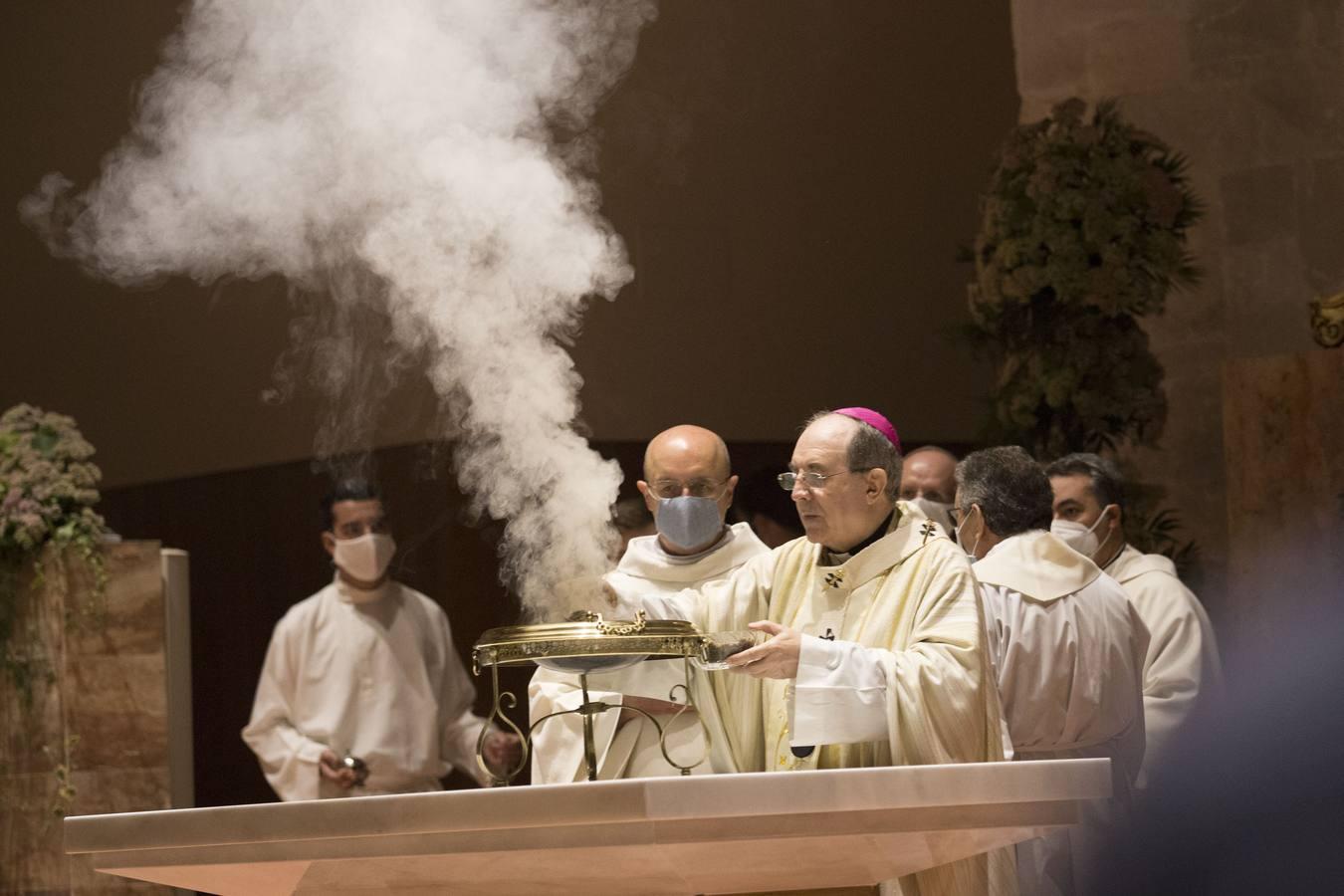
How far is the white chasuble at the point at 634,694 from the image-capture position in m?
3.39

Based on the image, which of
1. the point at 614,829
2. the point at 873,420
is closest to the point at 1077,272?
the point at 873,420

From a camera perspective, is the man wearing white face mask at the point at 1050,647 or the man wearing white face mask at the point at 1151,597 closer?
the man wearing white face mask at the point at 1050,647

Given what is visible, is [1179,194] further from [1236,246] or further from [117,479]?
[117,479]

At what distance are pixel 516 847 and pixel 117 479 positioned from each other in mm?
5373

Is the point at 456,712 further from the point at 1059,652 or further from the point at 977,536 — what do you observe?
the point at 1059,652

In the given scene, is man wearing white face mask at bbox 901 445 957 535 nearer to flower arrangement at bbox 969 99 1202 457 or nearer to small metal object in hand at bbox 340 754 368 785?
flower arrangement at bbox 969 99 1202 457

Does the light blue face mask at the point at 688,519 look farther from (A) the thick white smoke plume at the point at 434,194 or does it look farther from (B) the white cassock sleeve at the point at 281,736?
(B) the white cassock sleeve at the point at 281,736

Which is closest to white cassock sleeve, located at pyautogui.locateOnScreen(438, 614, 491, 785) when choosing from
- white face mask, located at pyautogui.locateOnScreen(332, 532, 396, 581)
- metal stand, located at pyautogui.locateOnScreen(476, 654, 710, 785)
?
white face mask, located at pyautogui.locateOnScreen(332, 532, 396, 581)

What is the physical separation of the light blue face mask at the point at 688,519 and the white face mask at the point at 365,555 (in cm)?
314

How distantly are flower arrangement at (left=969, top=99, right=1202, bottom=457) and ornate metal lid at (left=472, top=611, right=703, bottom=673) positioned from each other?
142 inches

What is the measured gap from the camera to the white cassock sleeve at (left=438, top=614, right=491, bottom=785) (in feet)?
22.1

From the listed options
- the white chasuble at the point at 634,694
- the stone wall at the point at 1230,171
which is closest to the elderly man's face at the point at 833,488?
the white chasuble at the point at 634,694

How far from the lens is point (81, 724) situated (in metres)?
6.05

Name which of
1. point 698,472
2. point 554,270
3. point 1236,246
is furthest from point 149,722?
point 1236,246
